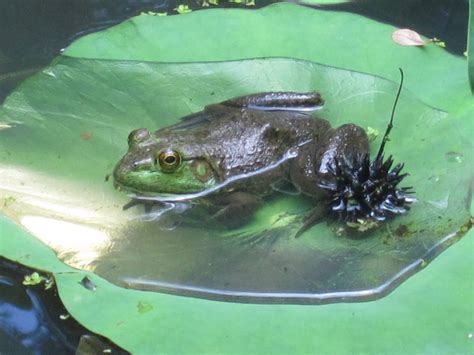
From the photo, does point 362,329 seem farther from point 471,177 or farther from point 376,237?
point 471,177

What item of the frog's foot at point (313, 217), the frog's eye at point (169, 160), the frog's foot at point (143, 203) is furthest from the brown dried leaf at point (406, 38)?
the frog's foot at point (143, 203)

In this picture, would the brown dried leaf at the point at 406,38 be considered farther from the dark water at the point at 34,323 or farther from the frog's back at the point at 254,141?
the dark water at the point at 34,323

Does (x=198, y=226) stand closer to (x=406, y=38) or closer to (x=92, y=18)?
(x=406, y=38)

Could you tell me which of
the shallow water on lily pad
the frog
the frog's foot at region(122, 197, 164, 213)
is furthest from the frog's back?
the frog's foot at region(122, 197, 164, 213)

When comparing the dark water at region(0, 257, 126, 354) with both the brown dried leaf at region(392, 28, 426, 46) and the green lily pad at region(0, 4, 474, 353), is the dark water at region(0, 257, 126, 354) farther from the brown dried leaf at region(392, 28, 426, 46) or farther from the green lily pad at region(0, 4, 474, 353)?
the brown dried leaf at region(392, 28, 426, 46)

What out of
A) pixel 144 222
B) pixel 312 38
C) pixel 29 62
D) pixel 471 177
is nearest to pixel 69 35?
pixel 29 62
